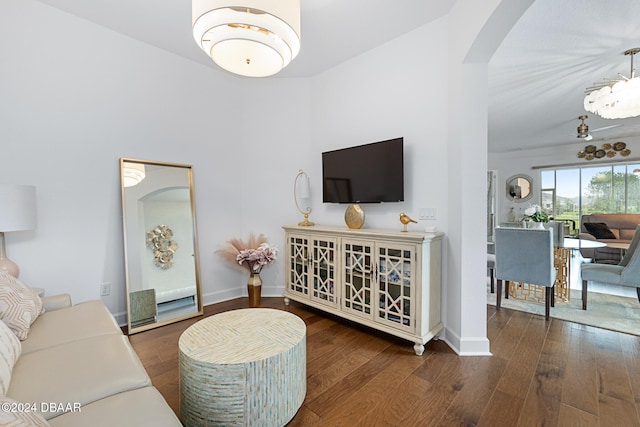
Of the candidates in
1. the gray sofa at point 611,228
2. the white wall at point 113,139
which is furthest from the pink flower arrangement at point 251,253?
the gray sofa at point 611,228

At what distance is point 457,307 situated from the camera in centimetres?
216

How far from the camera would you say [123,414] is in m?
0.89

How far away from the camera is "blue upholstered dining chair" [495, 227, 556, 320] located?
8.66 ft

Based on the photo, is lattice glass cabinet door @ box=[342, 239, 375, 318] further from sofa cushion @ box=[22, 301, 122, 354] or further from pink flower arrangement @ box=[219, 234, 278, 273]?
sofa cushion @ box=[22, 301, 122, 354]

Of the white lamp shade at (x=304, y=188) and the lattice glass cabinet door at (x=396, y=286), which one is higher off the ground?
the white lamp shade at (x=304, y=188)

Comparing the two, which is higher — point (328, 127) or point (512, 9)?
point (512, 9)

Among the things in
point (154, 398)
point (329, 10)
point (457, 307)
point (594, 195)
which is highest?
point (329, 10)

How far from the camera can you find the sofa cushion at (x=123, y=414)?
0.85 metres

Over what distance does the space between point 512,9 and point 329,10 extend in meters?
1.31

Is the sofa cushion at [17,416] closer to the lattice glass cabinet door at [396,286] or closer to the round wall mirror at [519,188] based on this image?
the lattice glass cabinet door at [396,286]

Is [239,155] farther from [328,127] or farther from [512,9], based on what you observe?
[512,9]

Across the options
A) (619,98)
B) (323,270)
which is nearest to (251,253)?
(323,270)

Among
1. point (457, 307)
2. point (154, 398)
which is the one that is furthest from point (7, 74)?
point (457, 307)

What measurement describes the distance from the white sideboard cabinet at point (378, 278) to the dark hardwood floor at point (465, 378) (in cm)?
19
